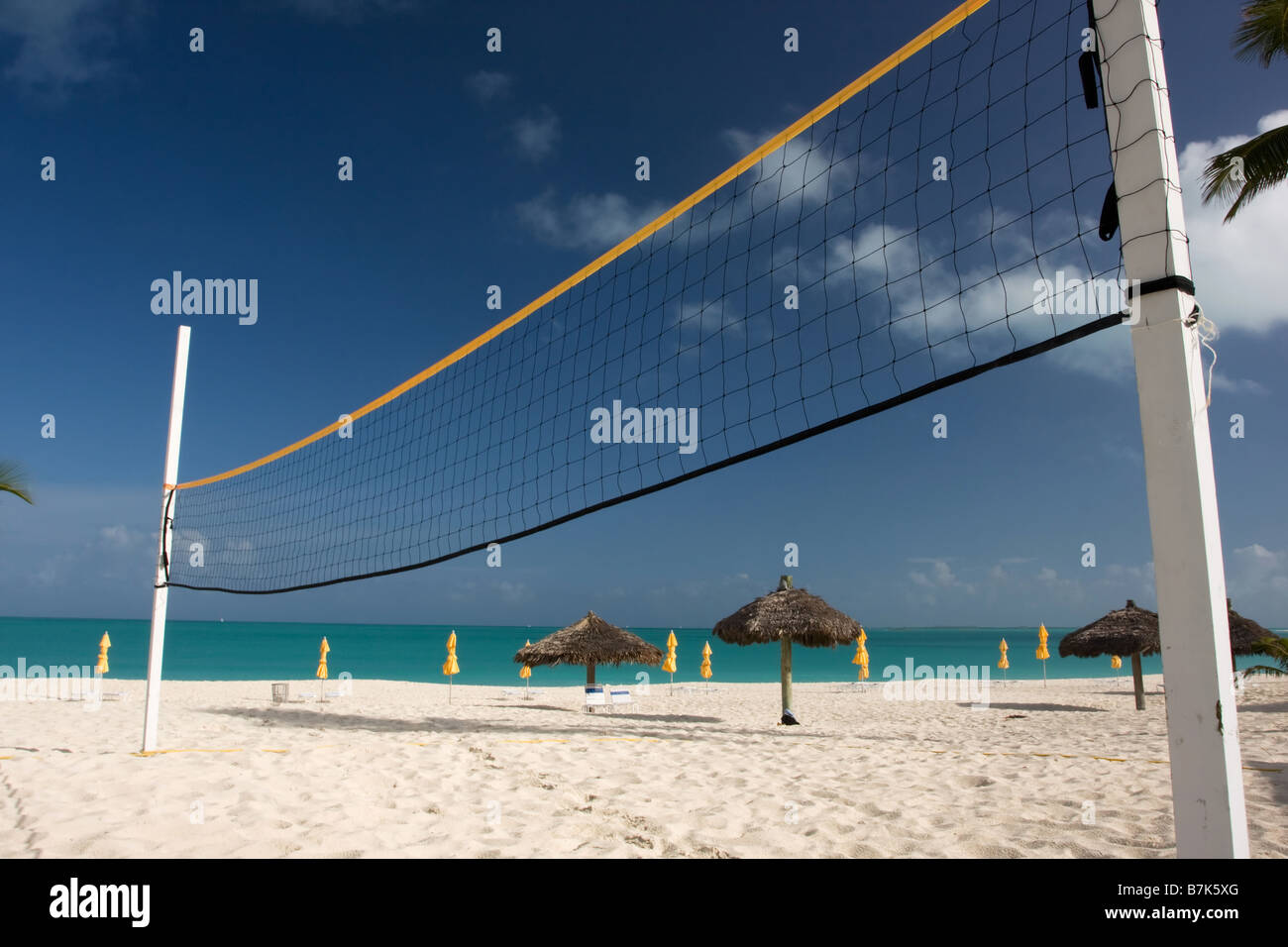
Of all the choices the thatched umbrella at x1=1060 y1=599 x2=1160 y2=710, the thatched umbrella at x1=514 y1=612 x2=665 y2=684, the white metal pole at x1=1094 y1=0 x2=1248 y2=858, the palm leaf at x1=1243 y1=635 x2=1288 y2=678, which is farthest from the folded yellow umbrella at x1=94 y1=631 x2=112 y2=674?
the palm leaf at x1=1243 y1=635 x2=1288 y2=678

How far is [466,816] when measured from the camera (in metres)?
3.57

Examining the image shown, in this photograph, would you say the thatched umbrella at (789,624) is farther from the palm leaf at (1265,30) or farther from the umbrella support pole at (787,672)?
the palm leaf at (1265,30)

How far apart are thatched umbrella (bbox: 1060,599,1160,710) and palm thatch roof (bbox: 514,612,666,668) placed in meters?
6.64

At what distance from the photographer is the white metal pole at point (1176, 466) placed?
1636 mm

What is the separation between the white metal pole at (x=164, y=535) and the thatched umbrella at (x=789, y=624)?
6.77m

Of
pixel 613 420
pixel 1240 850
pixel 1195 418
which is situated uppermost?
pixel 613 420

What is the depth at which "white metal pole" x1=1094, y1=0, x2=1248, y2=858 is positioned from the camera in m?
1.64

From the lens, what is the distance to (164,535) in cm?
578

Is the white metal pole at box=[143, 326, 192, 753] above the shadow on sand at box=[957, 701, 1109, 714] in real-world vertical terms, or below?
above

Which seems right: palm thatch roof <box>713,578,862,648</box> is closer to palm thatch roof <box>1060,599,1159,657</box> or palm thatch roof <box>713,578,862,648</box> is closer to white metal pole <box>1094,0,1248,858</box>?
palm thatch roof <box>1060,599,1159,657</box>

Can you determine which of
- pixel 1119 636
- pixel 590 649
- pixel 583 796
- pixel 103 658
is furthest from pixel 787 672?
pixel 103 658
